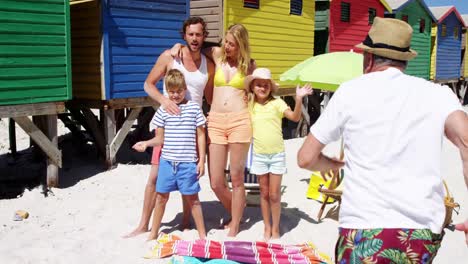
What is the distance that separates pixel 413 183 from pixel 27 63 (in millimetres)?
6714

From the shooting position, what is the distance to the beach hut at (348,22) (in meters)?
17.0

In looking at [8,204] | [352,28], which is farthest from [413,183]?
[352,28]

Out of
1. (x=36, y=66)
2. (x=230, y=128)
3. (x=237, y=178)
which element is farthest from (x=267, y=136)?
(x=36, y=66)

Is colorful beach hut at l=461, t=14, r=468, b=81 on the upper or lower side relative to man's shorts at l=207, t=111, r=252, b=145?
upper

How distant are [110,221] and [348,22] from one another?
13.8 m

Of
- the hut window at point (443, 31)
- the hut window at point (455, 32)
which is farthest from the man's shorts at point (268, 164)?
the hut window at point (455, 32)

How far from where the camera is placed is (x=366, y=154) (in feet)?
6.91

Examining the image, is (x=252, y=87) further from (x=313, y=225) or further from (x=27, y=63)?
(x=27, y=63)

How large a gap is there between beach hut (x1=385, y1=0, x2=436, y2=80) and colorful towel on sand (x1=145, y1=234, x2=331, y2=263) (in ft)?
57.7

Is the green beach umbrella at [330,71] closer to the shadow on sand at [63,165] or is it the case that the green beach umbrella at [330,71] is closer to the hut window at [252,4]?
the shadow on sand at [63,165]

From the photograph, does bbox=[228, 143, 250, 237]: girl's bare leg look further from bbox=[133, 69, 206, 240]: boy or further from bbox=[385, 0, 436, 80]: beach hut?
bbox=[385, 0, 436, 80]: beach hut

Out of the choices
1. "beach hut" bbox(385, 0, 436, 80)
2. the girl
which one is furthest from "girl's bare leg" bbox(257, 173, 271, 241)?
"beach hut" bbox(385, 0, 436, 80)

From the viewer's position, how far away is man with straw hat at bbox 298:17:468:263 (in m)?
2.01

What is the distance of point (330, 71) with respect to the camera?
6.25 m
